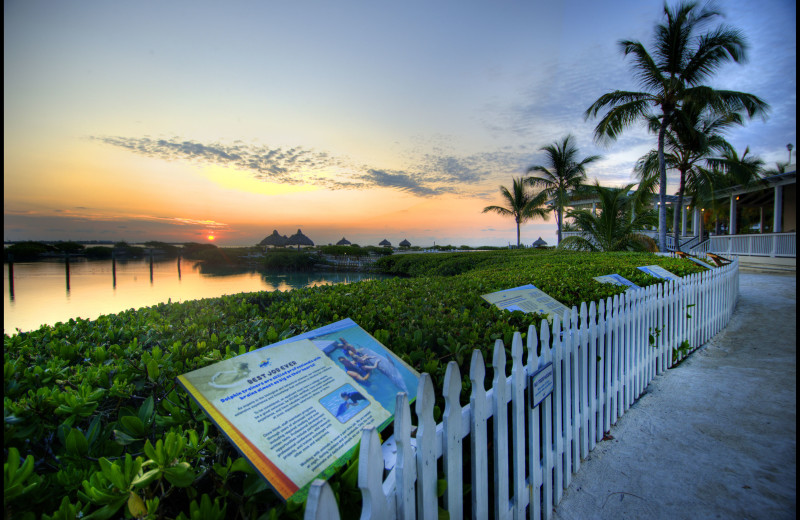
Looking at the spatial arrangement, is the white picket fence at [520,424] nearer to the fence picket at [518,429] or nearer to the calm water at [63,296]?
the fence picket at [518,429]

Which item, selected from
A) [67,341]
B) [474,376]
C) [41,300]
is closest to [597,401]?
[474,376]

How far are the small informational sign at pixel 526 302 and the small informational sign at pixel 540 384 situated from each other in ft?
4.36

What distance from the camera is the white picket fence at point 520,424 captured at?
1.25 meters

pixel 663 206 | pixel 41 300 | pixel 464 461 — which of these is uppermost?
pixel 663 206

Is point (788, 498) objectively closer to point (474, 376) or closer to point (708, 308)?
point (474, 376)

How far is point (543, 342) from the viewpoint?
7.30ft

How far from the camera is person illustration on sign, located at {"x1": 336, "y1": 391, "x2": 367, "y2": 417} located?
1.60 metres

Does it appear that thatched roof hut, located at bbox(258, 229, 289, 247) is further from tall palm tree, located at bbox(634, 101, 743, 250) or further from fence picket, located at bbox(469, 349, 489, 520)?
fence picket, located at bbox(469, 349, 489, 520)

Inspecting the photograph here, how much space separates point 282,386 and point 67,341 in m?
2.07

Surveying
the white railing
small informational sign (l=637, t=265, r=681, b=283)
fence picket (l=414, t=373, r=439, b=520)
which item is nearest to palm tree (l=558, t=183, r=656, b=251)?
the white railing

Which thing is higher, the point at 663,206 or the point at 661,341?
the point at 663,206

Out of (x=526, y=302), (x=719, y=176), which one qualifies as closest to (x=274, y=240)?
(x=719, y=176)

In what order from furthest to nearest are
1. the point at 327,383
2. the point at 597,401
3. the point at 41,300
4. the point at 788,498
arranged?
the point at 41,300 < the point at 597,401 < the point at 788,498 < the point at 327,383

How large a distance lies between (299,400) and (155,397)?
875mm
